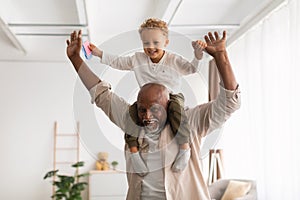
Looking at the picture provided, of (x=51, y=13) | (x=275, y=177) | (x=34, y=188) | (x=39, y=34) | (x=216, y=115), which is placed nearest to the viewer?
(x=216, y=115)

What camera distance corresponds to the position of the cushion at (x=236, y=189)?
4.65 m

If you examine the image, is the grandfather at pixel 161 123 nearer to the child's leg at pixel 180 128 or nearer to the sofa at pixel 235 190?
the child's leg at pixel 180 128

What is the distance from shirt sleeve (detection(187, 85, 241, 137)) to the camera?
3.29 feet

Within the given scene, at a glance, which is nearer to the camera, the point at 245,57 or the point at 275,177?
the point at 275,177

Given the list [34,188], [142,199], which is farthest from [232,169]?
[142,199]

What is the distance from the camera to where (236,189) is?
4.73 m

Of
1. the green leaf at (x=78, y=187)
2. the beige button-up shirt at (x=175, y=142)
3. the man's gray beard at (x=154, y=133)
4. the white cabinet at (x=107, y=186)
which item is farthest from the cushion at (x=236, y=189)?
the man's gray beard at (x=154, y=133)

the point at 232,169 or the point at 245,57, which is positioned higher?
the point at 245,57

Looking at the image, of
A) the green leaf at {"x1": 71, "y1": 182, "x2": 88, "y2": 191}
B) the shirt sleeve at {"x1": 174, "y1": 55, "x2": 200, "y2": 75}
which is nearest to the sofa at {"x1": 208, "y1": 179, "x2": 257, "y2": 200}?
the green leaf at {"x1": 71, "y1": 182, "x2": 88, "y2": 191}

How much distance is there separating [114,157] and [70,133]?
19.4 ft

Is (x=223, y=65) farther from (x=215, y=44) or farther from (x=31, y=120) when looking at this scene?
(x=31, y=120)

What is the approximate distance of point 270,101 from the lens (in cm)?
411

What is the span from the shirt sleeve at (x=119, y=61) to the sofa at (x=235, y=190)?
140 inches

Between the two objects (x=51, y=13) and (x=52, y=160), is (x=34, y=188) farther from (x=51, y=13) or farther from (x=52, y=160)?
(x=51, y=13)
